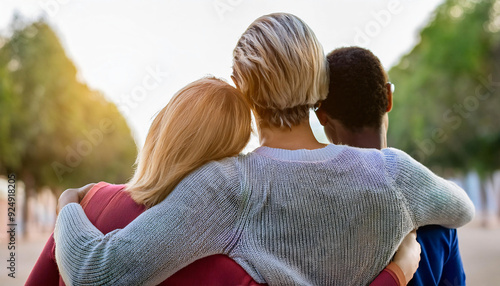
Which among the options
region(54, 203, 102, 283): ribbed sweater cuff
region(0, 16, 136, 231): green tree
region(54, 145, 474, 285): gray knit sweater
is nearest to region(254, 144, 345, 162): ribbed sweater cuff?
region(54, 145, 474, 285): gray knit sweater

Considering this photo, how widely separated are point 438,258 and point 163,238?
103cm

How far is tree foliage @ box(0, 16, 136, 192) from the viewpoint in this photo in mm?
16969

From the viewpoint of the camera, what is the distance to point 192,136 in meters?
1.77

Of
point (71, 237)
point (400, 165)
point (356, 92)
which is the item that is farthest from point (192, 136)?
point (356, 92)

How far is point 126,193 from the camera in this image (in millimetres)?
1854

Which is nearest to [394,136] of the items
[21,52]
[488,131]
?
[488,131]

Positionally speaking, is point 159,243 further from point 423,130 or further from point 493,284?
point 423,130

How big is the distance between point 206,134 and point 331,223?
0.50 meters

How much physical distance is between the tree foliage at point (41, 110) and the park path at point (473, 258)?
110 inches

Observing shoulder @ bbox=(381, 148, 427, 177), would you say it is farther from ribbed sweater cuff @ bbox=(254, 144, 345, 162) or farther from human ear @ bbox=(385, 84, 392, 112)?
human ear @ bbox=(385, 84, 392, 112)

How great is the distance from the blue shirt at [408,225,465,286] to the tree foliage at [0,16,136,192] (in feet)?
48.3

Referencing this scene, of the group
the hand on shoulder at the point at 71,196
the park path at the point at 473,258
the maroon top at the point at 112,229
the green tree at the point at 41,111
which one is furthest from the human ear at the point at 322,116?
the green tree at the point at 41,111

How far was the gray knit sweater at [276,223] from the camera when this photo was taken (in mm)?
1620

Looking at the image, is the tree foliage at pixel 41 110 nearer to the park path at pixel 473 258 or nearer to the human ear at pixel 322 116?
the park path at pixel 473 258
